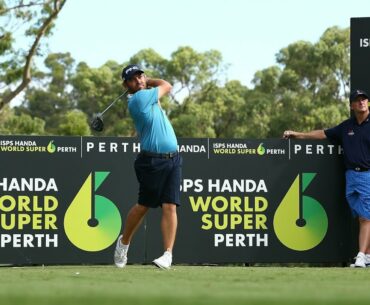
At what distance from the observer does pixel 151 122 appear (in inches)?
370

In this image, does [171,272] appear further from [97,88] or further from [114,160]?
[97,88]

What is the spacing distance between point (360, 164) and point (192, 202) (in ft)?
5.83

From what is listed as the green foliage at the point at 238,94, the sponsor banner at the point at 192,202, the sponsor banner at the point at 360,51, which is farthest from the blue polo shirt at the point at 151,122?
the green foliage at the point at 238,94

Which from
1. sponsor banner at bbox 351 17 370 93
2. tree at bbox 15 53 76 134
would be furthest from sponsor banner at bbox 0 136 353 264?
tree at bbox 15 53 76 134

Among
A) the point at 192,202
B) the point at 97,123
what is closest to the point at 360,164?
the point at 192,202

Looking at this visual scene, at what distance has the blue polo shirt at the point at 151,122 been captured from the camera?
9344mm

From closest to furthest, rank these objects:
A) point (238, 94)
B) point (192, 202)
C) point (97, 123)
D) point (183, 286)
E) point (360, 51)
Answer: point (183, 286) → point (97, 123) → point (192, 202) → point (360, 51) → point (238, 94)

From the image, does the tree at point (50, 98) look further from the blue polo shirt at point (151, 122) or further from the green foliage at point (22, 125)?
the blue polo shirt at point (151, 122)

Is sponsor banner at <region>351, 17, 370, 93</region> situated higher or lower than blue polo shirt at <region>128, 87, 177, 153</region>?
higher

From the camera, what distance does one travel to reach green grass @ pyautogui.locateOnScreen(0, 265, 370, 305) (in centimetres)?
619

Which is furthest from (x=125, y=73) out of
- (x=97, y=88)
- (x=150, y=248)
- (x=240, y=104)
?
(x=97, y=88)

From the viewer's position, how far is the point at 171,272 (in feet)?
29.3

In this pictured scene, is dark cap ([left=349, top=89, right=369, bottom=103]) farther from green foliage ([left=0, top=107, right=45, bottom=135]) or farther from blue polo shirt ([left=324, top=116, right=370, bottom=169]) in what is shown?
green foliage ([left=0, top=107, right=45, bottom=135])

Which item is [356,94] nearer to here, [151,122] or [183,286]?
[151,122]
